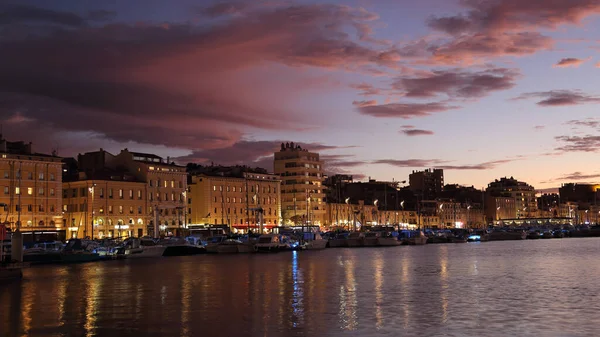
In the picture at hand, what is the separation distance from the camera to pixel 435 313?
1288 inches

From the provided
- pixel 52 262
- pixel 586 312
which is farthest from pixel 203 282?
pixel 52 262

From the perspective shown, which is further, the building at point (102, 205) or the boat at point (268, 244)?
the building at point (102, 205)

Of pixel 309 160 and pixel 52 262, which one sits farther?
pixel 309 160

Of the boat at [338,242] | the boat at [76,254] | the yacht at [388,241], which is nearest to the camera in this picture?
the boat at [76,254]

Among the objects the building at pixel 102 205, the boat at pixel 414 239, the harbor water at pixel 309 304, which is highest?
the building at pixel 102 205

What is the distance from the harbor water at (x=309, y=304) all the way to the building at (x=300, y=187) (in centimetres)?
13233

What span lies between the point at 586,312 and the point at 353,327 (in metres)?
11.4

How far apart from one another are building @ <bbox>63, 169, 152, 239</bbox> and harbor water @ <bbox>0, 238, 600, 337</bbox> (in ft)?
225

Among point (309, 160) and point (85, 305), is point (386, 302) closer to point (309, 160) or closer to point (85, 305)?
point (85, 305)

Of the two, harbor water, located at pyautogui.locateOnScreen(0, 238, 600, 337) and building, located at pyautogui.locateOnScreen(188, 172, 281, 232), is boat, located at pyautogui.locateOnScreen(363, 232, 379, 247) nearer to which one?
building, located at pyautogui.locateOnScreen(188, 172, 281, 232)

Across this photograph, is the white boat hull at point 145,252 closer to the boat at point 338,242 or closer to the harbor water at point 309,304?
the harbor water at point 309,304

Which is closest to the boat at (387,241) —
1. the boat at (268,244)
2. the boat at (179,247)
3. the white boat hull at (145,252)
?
the boat at (268,244)

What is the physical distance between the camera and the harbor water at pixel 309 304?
28719mm

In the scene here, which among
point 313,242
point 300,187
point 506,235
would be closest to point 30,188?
point 313,242
